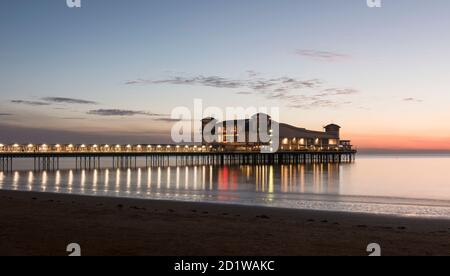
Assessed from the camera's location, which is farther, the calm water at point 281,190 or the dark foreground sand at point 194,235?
the calm water at point 281,190

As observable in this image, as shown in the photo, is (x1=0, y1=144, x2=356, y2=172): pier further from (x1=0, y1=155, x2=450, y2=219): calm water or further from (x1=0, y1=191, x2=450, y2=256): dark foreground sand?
(x1=0, y1=191, x2=450, y2=256): dark foreground sand

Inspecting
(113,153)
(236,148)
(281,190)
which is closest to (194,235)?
(281,190)

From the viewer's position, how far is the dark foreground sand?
8.01 meters

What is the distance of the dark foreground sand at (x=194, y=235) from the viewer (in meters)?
8.01

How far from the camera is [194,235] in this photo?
973cm

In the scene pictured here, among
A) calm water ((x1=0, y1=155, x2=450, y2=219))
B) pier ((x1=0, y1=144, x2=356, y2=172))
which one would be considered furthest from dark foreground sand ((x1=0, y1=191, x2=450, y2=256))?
pier ((x1=0, y1=144, x2=356, y2=172))

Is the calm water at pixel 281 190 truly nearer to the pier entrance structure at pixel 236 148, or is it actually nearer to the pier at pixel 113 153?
the pier at pixel 113 153

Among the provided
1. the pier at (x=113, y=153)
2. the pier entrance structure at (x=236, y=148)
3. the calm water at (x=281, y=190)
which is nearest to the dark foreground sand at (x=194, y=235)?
the calm water at (x=281, y=190)

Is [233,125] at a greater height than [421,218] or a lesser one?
greater

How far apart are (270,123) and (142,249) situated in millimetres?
86222

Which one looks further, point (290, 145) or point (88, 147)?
point (290, 145)

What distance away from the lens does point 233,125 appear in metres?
92.1

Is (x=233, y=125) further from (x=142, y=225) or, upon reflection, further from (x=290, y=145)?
(x=142, y=225)
